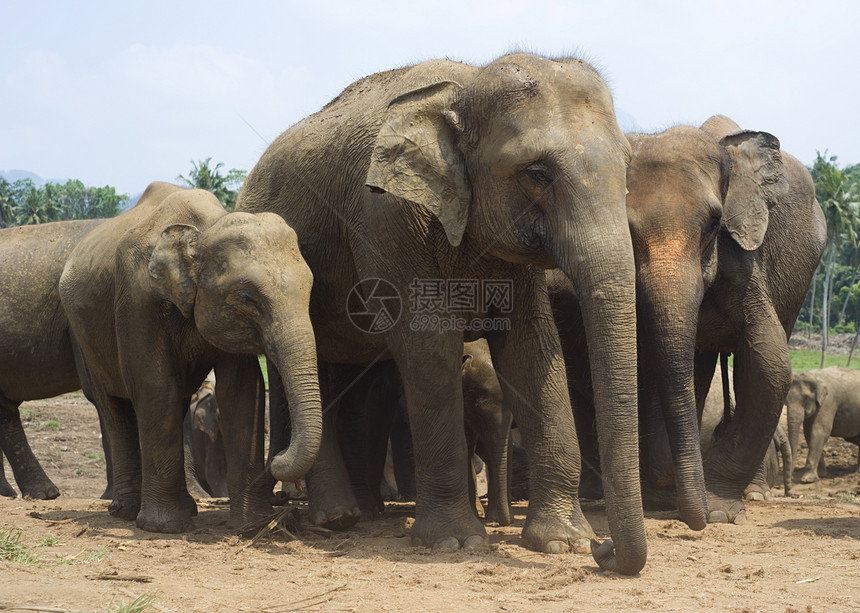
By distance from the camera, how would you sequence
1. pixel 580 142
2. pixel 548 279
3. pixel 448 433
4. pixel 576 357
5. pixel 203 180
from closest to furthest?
pixel 580 142 < pixel 448 433 < pixel 548 279 < pixel 576 357 < pixel 203 180

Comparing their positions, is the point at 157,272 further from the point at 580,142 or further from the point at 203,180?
the point at 203,180

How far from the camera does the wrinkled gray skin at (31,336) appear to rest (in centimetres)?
1004

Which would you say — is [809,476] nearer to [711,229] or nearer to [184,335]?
[711,229]

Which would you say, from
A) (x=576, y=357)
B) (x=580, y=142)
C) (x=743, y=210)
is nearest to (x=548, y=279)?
(x=576, y=357)

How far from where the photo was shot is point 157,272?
6.82 meters

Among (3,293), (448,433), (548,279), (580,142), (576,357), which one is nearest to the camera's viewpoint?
(580,142)

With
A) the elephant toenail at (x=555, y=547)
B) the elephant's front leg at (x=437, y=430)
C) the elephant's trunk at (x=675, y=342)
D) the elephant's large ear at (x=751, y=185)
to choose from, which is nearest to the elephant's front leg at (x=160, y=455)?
the elephant's front leg at (x=437, y=430)

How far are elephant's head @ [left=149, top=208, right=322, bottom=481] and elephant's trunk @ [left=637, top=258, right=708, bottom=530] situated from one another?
2267 mm

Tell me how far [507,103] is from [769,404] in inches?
141

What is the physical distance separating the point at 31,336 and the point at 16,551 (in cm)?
469

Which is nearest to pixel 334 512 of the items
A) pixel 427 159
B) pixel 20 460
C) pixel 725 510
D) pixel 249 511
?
pixel 249 511

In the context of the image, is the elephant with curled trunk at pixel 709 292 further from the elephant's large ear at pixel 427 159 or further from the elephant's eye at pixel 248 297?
the elephant's eye at pixel 248 297

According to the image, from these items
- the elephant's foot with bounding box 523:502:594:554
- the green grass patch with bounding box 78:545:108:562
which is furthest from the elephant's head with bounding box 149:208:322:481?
the elephant's foot with bounding box 523:502:594:554

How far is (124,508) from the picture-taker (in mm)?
7605
